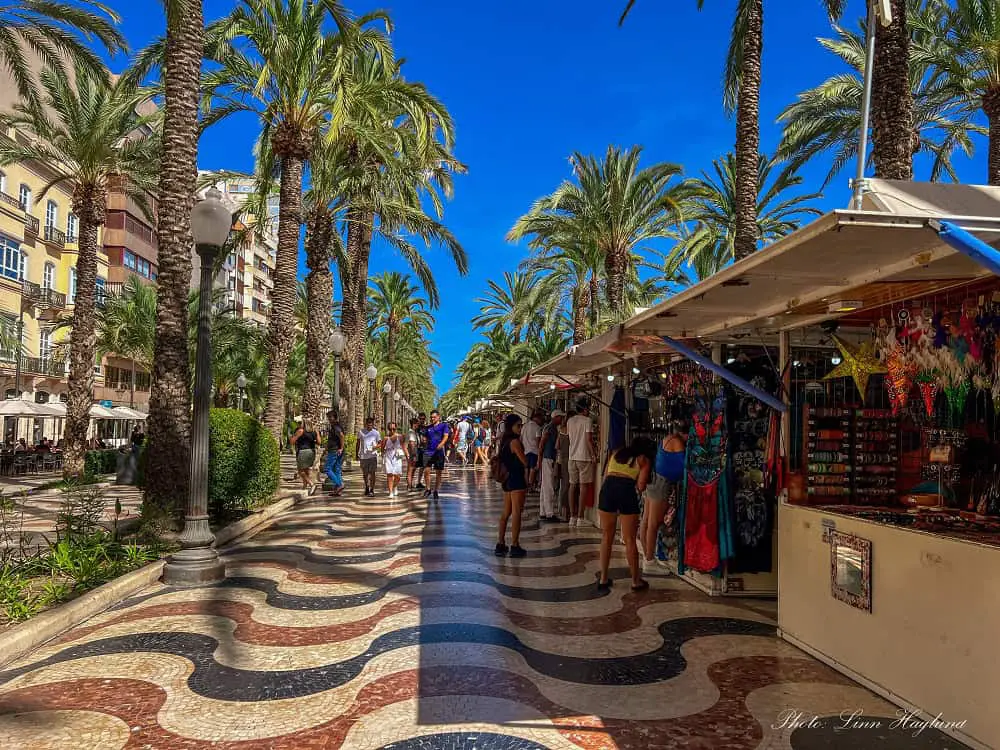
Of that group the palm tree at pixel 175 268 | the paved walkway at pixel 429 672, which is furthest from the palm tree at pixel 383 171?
the paved walkway at pixel 429 672

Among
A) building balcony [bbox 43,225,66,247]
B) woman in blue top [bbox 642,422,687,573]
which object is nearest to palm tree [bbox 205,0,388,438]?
woman in blue top [bbox 642,422,687,573]

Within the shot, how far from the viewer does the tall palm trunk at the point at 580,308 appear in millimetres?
26786

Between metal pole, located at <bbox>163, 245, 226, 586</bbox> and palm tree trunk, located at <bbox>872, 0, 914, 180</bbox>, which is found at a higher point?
palm tree trunk, located at <bbox>872, 0, 914, 180</bbox>

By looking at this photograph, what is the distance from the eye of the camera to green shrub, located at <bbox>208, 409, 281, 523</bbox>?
1066cm

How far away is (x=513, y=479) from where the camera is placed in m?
8.31

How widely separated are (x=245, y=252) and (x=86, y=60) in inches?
2284

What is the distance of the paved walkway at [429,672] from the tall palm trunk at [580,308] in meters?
19.7

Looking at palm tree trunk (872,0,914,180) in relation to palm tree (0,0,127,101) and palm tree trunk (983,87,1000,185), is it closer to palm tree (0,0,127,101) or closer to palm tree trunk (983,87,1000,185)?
palm tree trunk (983,87,1000,185)

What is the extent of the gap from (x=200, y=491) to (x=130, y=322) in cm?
2632

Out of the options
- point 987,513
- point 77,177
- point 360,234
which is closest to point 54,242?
point 77,177

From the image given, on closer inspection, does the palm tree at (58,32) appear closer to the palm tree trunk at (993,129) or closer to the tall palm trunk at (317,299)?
the tall palm trunk at (317,299)

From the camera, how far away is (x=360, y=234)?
2383cm

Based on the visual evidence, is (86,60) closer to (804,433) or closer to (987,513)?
(804,433)

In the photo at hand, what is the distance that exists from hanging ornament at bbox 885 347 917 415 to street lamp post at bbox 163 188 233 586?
6.56 m
